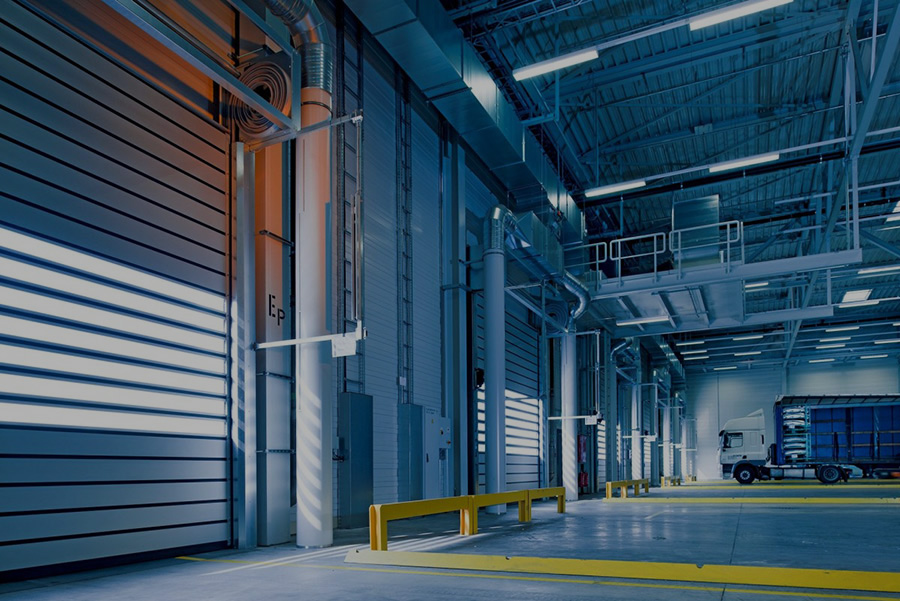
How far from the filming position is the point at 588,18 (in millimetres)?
15336

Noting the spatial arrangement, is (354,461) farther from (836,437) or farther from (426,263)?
(836,437)

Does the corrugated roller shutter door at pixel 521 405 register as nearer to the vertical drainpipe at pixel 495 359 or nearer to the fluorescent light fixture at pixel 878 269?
the vertical drainpipe at pixel 495 359

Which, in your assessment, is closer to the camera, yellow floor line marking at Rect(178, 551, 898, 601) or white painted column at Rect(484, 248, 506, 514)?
yellow floor line marking at Rect(178, 551, 898, 601)

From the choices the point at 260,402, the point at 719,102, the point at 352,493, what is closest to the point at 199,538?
the point at 260,402

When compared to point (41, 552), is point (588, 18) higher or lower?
higher

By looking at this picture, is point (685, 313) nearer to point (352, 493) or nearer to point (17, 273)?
point (352, 493)

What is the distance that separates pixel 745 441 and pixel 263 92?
1195 inches

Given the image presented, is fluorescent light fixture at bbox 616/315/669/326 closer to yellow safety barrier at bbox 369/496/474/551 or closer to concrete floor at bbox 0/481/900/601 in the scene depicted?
concrete floor at bbox 0/481/900/601

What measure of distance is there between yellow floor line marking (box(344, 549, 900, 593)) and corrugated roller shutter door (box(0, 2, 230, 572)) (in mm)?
2548

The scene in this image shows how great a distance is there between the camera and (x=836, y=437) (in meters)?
29.5

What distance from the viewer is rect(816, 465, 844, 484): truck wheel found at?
29.1 metres

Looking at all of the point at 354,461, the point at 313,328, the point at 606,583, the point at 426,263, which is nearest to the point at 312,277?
the point at 313,328

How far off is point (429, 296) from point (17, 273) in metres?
9.47

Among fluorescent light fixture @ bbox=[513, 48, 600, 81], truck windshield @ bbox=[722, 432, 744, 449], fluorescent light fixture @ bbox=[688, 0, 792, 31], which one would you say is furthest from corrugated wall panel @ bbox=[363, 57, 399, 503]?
truck windshield @ bbox=[722, 432, 744, 449]
